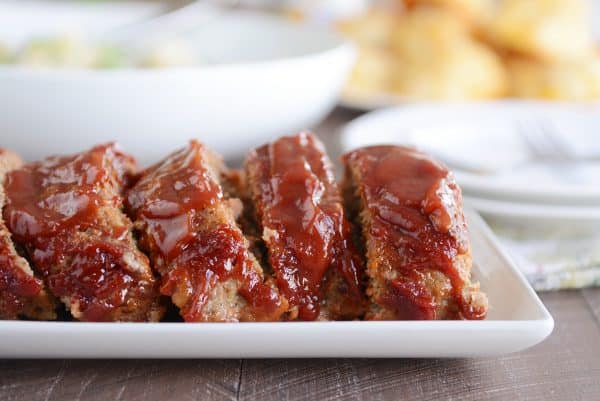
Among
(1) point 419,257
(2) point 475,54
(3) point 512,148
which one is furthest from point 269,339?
(2) point 475,54

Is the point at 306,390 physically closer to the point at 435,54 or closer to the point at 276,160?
the point at 276,160

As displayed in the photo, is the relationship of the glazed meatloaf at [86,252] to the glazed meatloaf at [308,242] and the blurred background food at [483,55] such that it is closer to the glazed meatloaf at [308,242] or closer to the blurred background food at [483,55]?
the glazed meatloaf at [308,242]

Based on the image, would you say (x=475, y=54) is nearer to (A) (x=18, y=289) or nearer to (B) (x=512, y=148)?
(B) (x=512, y=148)

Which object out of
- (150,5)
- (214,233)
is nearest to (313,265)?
(214,233)

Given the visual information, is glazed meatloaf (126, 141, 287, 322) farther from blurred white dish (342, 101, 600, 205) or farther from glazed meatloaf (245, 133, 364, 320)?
blurred white dish (342, 101, 600, 205)

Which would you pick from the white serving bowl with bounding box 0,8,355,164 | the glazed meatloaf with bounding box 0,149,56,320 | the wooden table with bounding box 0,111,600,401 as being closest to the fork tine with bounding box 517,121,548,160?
the white serving bowl with bounding box 0,8,355,164

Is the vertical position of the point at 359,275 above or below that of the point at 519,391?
above

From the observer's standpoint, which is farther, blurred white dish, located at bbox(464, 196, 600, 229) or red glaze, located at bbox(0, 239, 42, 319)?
blurred white dish, located at bbox(464, 196, 600, 229)
